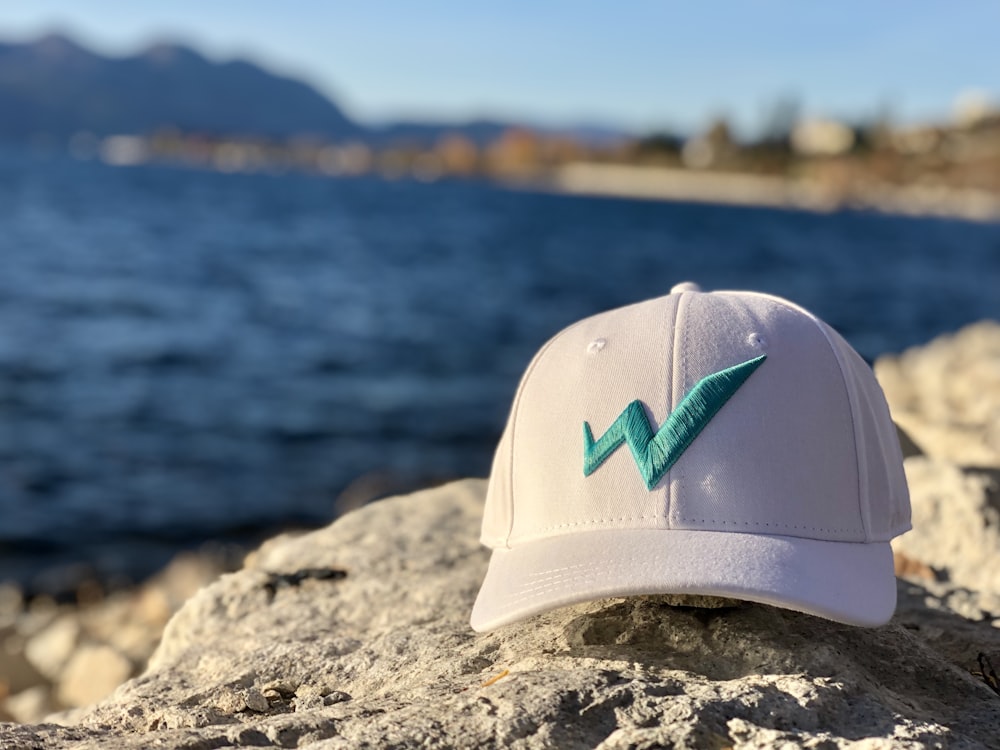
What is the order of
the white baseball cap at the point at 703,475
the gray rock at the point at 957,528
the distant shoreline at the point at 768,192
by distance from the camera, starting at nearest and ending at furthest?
the white baseball cap at the point at 703,475
the gray rock at the point at 957,528
the distant shoreline at the point at 768,192

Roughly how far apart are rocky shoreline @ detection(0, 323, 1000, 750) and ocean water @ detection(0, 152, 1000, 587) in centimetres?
341

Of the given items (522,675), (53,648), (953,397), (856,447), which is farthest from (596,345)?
(953,397)

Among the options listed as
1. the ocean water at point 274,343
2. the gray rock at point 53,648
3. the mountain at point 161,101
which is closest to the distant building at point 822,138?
the mountain at point 161,101

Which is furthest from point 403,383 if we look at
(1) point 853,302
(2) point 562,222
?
(2) point 562,222

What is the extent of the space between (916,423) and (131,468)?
4.93 meters

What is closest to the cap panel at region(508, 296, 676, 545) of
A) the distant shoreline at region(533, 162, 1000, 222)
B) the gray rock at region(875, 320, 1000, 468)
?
the gray rock at region(875, 320, 1000, 468)

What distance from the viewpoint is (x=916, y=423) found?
3.81 metres

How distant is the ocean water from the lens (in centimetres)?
611

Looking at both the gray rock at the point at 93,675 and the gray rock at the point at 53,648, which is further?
the gray rock at the point at 53,648

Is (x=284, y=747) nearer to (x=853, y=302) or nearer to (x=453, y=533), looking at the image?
(x=453, y=533)

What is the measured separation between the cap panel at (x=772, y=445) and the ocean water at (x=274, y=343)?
4375mm

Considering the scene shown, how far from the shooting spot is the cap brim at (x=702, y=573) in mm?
1318

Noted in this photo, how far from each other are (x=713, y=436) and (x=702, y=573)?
0.23 meters

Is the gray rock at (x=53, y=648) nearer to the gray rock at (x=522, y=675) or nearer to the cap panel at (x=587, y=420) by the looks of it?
the gray rock at (x=522, y=675)
